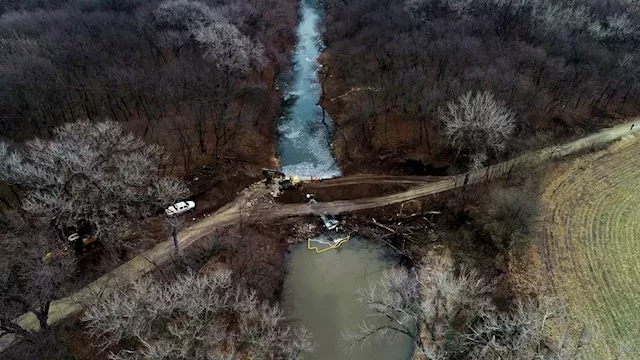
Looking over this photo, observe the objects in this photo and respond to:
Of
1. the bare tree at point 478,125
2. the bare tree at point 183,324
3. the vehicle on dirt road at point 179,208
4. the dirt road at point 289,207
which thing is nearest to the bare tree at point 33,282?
the dirt road at point 289,207

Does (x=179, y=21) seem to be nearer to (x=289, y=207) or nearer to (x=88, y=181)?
(x=289, y=207)

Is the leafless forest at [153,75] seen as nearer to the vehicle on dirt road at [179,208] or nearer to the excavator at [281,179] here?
the excavator at [281,179]

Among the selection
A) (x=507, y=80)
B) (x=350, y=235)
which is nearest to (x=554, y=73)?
(x=507, y=80)

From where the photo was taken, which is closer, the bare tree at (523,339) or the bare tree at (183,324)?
the bare tree at (523,339)

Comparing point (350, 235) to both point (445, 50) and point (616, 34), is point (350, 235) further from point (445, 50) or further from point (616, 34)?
point (616, 34)

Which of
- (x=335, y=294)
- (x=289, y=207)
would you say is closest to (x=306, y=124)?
(x=289, y=207)
